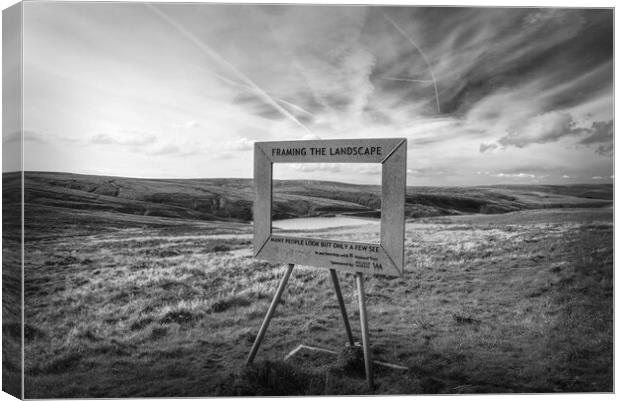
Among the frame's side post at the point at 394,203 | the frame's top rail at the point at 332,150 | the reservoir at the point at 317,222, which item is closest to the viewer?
the frame's side post at the point at 394,203

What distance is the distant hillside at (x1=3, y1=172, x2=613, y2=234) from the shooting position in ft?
17.9

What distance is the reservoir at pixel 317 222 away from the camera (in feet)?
16.9

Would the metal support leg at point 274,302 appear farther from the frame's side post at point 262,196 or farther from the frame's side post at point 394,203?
the frame's side post at point 394,203

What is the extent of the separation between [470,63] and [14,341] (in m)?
7.79

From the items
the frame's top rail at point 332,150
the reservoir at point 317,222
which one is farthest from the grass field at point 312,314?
the frame's top rail at point 332,150

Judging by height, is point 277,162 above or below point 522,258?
above

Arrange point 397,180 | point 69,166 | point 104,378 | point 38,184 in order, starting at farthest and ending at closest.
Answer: point 69,166 < point 38,184 < point 104,378 < point 397,180

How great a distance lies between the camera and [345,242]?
16.2 feet

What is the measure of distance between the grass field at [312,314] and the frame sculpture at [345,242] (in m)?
0.27

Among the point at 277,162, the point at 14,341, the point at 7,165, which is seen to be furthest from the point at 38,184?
the point at 277,162

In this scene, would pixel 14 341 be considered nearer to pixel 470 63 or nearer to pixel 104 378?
pixel 104 378

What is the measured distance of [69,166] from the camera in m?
7.23

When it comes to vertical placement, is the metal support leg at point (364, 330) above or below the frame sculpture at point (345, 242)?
below

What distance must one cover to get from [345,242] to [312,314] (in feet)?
8.91
